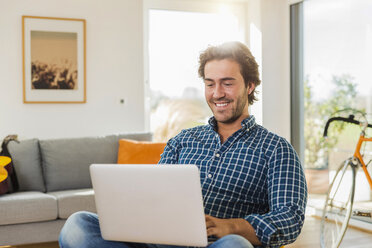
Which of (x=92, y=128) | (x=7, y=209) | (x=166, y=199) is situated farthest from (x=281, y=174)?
(x=92, y=128)

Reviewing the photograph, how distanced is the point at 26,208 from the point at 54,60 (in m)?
1.68

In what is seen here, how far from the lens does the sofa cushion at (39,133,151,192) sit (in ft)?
13.4

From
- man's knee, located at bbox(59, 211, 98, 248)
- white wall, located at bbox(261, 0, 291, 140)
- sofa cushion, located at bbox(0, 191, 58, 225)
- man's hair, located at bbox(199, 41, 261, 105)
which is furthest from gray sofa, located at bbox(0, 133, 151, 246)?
man's hair, located at bbox(199, 41, 261, 105)

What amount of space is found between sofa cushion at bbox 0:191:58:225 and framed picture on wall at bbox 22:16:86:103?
1.32 metres

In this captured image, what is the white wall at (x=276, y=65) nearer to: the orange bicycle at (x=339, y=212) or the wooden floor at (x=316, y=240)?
the wooden floor at (x=316, y=240)

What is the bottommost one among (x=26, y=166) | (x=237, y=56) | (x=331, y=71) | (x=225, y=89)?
(x=26, y=166)

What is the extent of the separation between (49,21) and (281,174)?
3546mm

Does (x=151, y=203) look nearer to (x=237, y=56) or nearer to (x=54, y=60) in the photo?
(x=237, y=56)

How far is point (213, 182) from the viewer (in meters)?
1.91

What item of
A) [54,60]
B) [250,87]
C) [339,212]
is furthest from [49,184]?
[250,87]

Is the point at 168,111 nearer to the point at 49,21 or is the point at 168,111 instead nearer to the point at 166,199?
the point at 49,21

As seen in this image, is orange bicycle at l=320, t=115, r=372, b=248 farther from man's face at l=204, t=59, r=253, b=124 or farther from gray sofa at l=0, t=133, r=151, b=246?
gray sofa at l=0, t=133, r=151, b=246

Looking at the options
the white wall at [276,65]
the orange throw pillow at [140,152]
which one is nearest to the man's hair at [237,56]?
the orange throw pillow at [140,152]

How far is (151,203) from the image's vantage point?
1.46 m
